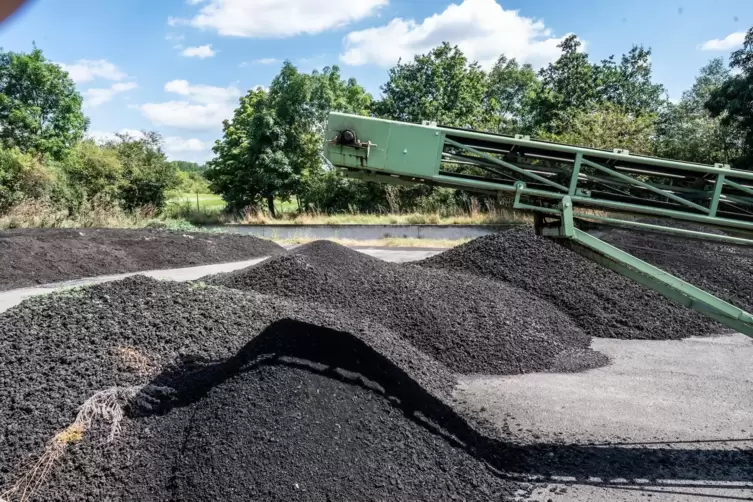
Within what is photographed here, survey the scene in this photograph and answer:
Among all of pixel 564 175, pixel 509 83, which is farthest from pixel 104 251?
pixel 509 83

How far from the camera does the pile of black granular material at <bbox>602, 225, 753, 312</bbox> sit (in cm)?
915

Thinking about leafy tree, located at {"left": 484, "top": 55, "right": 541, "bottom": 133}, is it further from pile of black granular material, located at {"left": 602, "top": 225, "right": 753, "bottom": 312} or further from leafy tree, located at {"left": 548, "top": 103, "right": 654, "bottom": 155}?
pile of black granular material, located at {"left": 602, "top": 225, "right": 753, "bottom": 312}

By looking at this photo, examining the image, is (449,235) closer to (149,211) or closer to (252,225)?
(252,225)

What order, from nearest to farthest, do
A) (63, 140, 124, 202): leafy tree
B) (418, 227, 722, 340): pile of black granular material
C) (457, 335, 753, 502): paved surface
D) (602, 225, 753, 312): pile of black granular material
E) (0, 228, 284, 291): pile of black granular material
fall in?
(457, 335, 753, 502): paved surface → (418, 227, 722, 340): pile of black granular material → (602, 225, 753, 312): pile of black granular material → (0, 228, 284, 291): pile of black granular material → (63, 140, 124, 202): leafy tree

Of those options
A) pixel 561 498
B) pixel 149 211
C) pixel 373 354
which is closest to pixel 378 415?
pixel 373 354

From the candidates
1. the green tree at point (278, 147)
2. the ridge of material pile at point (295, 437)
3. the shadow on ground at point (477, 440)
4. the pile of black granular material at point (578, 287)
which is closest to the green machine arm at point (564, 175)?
the shadow on ground at point (477, 440)

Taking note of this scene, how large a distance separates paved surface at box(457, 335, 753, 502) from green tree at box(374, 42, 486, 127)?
976 inches

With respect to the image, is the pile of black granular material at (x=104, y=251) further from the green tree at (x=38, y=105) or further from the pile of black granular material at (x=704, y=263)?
the green tree at (x=38, y=105)

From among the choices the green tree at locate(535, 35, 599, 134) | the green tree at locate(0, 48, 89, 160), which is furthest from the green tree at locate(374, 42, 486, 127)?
the green tree at locate(0, 48, 89, 160)

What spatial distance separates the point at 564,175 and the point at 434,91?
27669 mm

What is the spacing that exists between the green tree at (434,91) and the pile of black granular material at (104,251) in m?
15.7

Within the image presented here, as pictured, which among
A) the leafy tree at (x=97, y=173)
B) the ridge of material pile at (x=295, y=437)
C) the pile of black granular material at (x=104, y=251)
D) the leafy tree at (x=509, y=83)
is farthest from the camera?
the leafy tree at (x=509, y=83)

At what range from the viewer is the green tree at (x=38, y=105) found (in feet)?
128

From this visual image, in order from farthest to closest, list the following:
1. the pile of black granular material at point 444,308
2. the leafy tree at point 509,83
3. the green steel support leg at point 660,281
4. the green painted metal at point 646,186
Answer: the leafy tree at point 509,83, the pile of black granular material at point 444,308, the green painted metal at point 646,186, the green steel support leg at point 660,281
